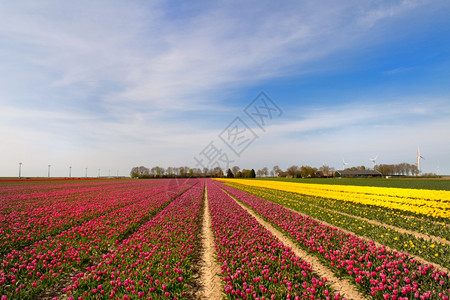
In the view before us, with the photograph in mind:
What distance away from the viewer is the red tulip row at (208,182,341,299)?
4723 millimetres

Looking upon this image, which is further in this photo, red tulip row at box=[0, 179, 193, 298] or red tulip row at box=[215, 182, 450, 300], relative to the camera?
red tulip row at box=[0, 179, 193, 298]

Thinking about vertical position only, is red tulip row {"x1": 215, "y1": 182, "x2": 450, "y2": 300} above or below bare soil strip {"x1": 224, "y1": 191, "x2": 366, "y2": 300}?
above

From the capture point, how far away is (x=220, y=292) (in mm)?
5375

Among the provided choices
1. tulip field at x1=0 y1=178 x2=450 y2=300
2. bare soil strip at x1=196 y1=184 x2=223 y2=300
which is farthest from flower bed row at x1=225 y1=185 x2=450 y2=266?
bare soil strip at x1=196 y1=184 x2=223 y2=300

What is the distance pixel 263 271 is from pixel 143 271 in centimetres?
298

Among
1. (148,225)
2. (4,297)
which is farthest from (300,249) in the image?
(4,297)

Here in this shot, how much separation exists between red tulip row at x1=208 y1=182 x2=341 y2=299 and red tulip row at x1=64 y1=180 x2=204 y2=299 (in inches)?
45.8

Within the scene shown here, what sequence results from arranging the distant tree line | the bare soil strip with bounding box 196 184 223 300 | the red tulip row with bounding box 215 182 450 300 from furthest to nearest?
1. the distant tree line
2. the bare soil strip with bounding box 196 184 223 300
3. the red tulip row with bounding box 215 182 450 300

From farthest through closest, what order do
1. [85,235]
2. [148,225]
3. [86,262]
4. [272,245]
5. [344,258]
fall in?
[148,225] < [85,235] < [272,245] < [86,262] < [344,258]

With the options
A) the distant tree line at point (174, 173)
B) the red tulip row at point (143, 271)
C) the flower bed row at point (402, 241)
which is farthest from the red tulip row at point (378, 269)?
the distant tree line at point (174, 173)

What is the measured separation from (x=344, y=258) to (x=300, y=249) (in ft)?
6.89

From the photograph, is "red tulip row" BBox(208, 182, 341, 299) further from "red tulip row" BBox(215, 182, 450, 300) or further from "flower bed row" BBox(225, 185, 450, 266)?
"flower bed row" BBox(225, 185, 450, 266)

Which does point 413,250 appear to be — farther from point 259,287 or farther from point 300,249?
point 259,287

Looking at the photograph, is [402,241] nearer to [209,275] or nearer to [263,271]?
[263,271]
